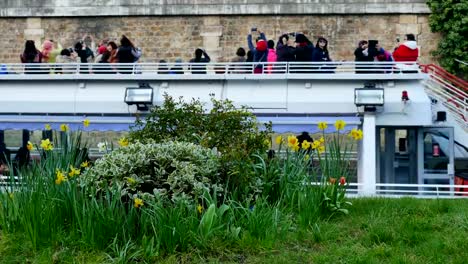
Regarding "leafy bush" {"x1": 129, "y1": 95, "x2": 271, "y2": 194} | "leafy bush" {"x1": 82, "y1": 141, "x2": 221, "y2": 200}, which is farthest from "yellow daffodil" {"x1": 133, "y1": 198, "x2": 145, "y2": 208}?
"leafy bush" {"x1": 129, "y1": 95, "x2": 271, "y2": 194}

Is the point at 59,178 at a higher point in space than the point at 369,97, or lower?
lower

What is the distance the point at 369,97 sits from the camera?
1348 centimetres

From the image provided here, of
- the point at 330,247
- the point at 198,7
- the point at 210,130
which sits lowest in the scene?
the point at 330,247

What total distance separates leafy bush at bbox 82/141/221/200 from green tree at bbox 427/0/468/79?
16.0 meters

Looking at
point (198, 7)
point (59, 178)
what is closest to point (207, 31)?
point (198, 7)

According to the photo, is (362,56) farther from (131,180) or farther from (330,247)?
(131,180)

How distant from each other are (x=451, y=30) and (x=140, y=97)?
11970 mm

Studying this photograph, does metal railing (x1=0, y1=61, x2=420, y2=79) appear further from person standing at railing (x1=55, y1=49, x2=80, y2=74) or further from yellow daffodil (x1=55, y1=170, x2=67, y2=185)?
yellow daffodil (x1=55, y1=170, x2=67, y2=185)

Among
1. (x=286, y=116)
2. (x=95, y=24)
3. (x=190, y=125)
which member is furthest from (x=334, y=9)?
(x=190, y=125)

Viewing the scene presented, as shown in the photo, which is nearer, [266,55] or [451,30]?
[266,55]

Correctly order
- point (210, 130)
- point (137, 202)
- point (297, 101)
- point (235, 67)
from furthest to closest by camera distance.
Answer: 1. point (235, 67)
2. point (297, 101)
3. point (210, 130)
4. point (137, 202)

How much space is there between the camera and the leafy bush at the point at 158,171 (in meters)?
7.55

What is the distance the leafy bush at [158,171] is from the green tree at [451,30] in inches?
629

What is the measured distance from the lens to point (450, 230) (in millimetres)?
7688
